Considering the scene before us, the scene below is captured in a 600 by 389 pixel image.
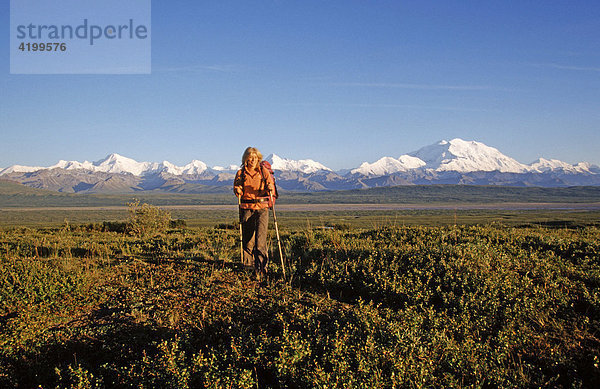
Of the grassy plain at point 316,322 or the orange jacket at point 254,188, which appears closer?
the grassy plain at point 316,322

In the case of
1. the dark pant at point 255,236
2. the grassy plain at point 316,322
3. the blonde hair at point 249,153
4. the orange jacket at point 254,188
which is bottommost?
the grassy plain at point 316,322

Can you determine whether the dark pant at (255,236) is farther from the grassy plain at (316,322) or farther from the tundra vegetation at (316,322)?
the grassy plain at (316,322)

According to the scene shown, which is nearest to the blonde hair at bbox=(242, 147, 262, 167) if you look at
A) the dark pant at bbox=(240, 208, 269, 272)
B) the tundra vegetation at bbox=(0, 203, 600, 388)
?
the dark pant at bbox=(240, 208, 269, 272)

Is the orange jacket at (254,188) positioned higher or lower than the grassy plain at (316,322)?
higher

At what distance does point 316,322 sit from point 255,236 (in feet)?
13.0

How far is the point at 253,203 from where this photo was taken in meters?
9.02

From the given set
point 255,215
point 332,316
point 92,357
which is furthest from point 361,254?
point 92,357

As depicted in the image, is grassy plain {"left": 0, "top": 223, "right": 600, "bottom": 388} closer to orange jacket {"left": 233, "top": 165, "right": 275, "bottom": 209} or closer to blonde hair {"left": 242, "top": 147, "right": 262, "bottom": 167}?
orange jacket {"left": 233, "top": 165, "right": 275, "bottom": 209}

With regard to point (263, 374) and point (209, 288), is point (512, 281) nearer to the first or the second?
point (263, 374)

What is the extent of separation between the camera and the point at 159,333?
18.5 ft

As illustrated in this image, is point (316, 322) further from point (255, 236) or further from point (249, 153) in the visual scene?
point (249, 153)

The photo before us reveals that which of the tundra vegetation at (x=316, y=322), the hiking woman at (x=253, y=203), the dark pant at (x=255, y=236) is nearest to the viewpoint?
the tundra vegetation at (x=316, y=322)

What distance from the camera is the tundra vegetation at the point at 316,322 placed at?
4496 mm

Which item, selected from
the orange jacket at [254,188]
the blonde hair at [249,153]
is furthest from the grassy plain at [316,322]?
the blonde hair at [249,153]
